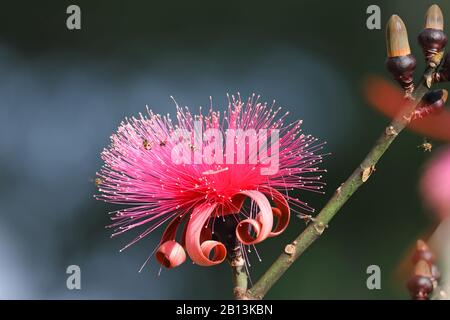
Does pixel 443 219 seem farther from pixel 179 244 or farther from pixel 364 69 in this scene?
pixel 364 69

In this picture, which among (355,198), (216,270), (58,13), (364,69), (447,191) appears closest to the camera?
(447,191)

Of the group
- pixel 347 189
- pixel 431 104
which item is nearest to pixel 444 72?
pixel 431 104

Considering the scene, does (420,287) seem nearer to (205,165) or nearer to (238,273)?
(238,273)

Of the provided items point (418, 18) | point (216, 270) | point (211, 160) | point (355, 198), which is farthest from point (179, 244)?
point (216, 270)

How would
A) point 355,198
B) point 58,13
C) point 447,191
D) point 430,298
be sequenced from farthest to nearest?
point 58,13 → point 355,198 → point 447,191 → point 430,298

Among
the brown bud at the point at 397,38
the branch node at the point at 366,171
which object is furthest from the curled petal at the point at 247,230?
the brown bud at the point at 397,38
